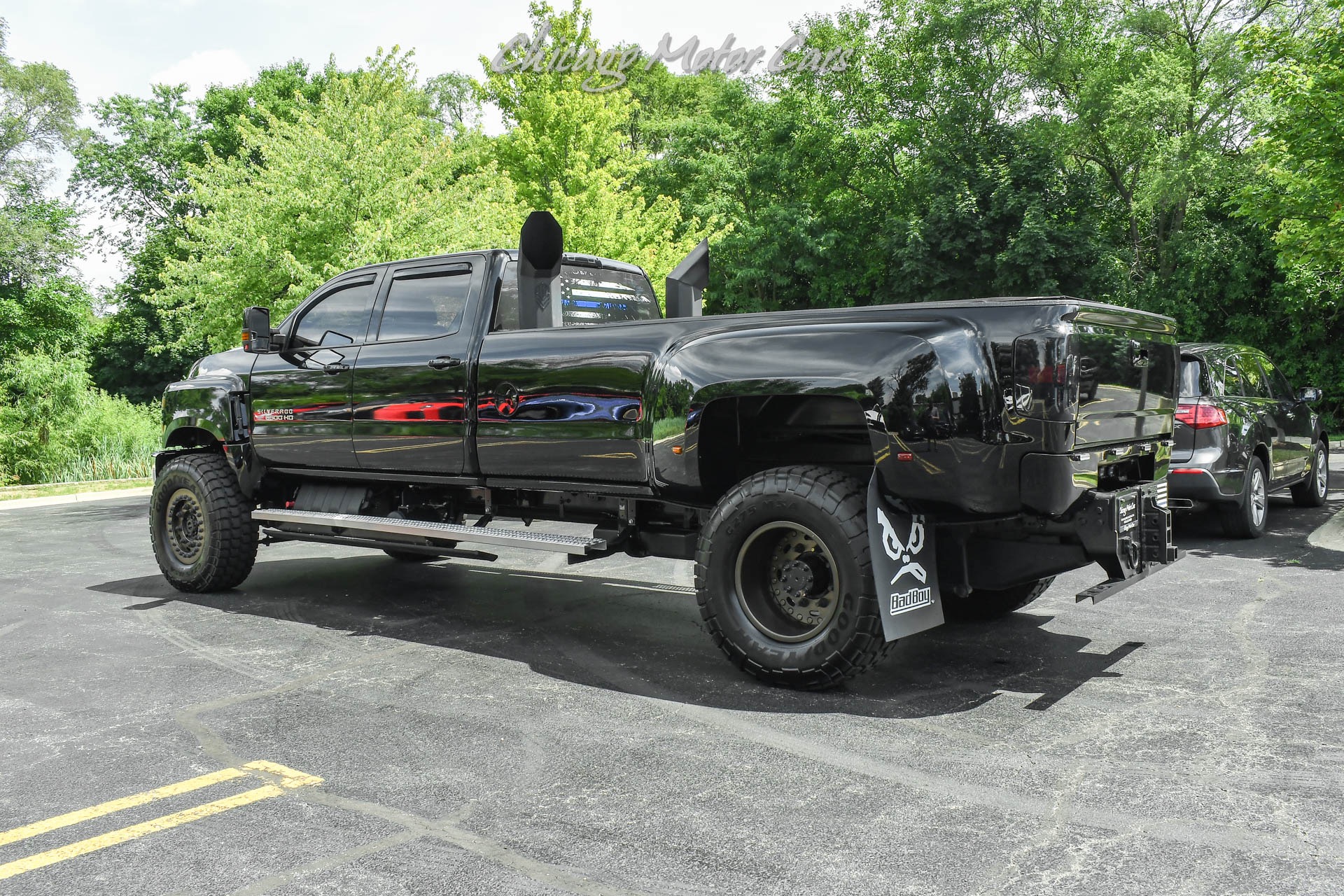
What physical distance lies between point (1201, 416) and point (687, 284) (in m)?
4.60

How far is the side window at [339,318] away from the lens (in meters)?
7.32

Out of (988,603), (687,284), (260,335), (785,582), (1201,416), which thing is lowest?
(988,603)

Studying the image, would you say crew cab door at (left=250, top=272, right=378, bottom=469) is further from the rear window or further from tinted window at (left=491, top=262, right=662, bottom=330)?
the rear window

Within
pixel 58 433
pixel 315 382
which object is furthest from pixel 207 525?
pixel 58 433

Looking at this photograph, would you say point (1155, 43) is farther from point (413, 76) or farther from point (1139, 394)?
point (1139, 394)

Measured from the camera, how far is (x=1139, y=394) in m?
5.23

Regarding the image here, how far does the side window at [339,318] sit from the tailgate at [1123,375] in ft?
15.3

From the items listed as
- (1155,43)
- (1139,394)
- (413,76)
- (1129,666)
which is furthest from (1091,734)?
(1155,43)

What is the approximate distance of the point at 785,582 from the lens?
201 inches

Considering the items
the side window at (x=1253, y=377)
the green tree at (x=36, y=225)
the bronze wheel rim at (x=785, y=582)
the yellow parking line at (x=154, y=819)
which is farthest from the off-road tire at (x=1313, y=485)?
the green tree at (x=36, y=225)

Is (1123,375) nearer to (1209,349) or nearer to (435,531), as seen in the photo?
(435,531)

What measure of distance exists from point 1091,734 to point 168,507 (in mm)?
6618

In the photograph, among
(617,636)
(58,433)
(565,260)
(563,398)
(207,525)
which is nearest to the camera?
(563,398)

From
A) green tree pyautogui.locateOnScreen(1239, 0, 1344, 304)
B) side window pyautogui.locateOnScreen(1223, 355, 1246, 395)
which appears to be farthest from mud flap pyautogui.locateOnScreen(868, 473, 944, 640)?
green tree pyautogui.locateOnScreen(1239, 0, 1344, 304)
